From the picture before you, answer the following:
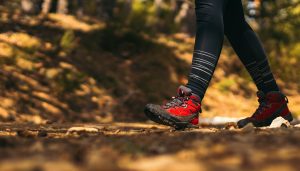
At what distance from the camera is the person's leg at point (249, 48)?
304 centimetres

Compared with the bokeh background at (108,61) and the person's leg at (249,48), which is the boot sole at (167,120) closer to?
the person's leg at (249,48)

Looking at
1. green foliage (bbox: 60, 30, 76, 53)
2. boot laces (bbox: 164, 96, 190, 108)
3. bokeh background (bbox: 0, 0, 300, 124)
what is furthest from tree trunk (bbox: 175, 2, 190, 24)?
boot laces (bbox: 164, 96, 190, 108)

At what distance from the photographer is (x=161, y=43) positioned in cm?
838

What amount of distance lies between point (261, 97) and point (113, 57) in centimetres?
451

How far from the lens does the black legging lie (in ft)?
8.83

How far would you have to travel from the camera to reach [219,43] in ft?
8.99

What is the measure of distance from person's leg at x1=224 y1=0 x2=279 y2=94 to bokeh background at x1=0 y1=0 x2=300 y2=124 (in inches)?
93.9

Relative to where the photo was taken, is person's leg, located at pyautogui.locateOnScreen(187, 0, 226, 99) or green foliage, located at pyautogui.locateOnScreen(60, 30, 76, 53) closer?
person's leg, located at pyautogui.locateOnScreen(187, 0, 226, 99)

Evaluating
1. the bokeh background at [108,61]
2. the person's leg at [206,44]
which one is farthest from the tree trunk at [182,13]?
the person's leg at [206,44]

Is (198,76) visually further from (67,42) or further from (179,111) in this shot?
(67,42)

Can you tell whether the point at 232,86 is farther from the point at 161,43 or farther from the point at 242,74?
the point at 161,43

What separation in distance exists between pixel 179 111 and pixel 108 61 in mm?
4604

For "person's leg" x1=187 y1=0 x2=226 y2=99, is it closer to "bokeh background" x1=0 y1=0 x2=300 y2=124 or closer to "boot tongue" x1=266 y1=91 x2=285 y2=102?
"boot tongue" x1=266 y1=91 x2=285 y2=102

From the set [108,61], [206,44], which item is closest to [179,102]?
[206,44]
